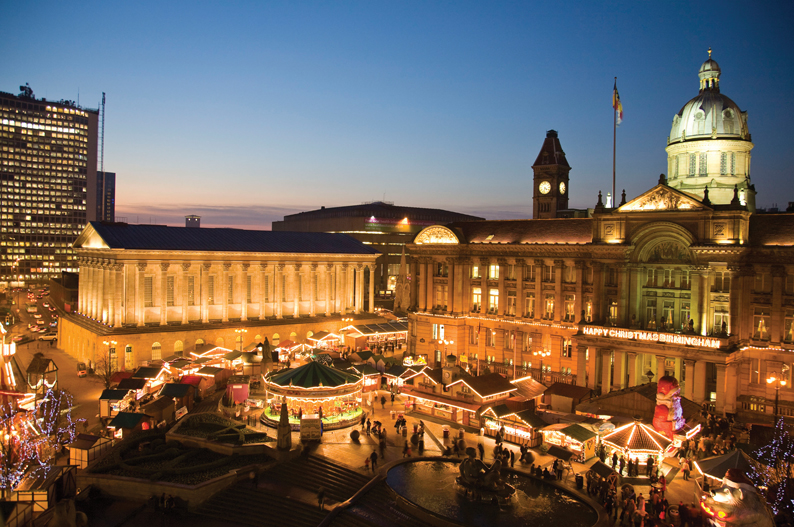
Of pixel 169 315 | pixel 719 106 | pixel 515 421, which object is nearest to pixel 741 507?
pixel 515 421

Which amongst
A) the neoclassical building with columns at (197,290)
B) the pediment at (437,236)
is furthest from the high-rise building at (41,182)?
the pediment at (437,236)

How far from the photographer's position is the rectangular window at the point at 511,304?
217 feet

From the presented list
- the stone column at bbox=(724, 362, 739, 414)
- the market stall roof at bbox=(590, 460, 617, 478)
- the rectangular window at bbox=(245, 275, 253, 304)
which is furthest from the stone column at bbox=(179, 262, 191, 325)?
the stone column at bbox=(724, 362, 739, 414)

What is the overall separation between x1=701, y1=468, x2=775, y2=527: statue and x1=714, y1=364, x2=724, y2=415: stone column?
23470 millimetres

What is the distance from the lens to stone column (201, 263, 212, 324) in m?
79.2

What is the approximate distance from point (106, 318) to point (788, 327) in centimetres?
7247

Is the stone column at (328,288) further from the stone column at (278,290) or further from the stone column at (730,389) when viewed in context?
the stone column at (730,389)

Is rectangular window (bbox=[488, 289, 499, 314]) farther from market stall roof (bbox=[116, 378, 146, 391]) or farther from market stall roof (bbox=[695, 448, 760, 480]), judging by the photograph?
market stall roof (bbox=[116, 378, 146, 391])

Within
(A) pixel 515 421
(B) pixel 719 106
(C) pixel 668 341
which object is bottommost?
(A) pixel 515 421

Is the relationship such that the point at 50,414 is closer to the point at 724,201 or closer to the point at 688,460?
the point at 688,460

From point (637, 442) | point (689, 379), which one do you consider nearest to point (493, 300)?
point (689, 379)

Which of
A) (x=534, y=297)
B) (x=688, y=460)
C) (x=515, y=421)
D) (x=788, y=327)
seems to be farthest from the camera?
(x=534, y=297)

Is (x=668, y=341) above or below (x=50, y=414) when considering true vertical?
above

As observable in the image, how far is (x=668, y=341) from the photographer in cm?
5125
